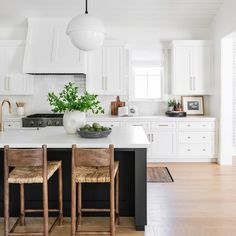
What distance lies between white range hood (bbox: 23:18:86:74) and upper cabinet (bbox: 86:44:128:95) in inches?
13.5

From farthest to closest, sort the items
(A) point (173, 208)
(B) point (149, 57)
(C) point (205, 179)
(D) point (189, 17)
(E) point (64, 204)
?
(B) point (149, 57) → (D) point (189, 17) → (C) point (205, 179) → (A) point (173, 208) → (E) point (64, 204)

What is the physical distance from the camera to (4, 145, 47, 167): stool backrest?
9.93 ft

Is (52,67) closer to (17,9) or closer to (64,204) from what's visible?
(17,9)

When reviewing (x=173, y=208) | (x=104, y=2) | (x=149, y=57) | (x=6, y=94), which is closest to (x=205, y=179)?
(x=173, y=208)

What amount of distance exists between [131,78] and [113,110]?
0.78 metres

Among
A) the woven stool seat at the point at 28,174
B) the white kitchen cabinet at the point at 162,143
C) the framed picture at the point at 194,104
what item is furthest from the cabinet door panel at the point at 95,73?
the woven stool seat at the point at 28,174

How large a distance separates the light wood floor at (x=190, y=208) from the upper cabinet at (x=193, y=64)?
185 cm

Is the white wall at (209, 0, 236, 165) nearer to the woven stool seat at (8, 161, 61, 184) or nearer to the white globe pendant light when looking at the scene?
the white globe pendant light

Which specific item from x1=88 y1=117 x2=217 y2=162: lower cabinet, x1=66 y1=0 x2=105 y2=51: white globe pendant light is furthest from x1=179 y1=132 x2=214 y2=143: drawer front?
x1=66 y1=0 x2=105 y2=51: white globe pendant light

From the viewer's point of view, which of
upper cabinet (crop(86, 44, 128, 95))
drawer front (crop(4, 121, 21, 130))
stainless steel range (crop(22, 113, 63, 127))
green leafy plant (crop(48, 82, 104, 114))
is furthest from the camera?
upper cabinet (crop(86, 44, 128, 95))

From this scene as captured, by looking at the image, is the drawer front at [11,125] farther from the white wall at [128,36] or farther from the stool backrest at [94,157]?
the stool backrest at [94,157]

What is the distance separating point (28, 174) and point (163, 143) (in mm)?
3884

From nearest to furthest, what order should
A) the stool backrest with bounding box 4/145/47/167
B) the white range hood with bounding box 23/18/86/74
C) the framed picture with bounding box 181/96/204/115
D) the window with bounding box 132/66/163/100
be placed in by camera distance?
1. the stool backrest with bounding box 4/145/47/167
2. the white range hood with bounding box 23/18/86/74
3. the framed picture with bounding box 181/96/204/115
4. the window with bounding box 132/66/163/100

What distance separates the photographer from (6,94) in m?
6.84
